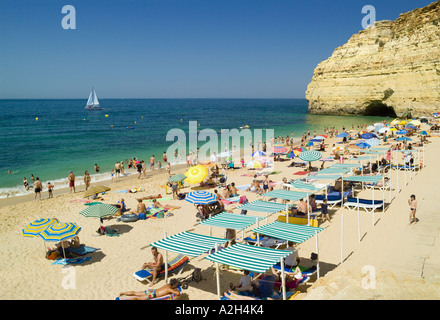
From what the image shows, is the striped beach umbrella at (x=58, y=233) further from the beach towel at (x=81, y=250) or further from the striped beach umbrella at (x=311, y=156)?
the striped beach umbrella at (x=311, y=156)

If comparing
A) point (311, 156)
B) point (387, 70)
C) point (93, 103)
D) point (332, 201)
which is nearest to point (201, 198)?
point (332, 201)

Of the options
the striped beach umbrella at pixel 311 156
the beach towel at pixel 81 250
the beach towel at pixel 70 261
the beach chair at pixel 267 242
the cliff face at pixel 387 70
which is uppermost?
the cliff face at pixel 387 70

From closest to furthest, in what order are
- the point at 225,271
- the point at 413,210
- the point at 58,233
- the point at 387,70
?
1. the point at 225,271
2. the point at 58,233
3. the point at 413,210
4. the point at 387,70

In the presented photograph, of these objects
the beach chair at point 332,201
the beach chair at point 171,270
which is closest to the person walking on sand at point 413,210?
the beach chair at point 332,201

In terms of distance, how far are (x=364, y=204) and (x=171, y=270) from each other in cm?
831

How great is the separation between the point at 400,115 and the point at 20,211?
55619 millimetres

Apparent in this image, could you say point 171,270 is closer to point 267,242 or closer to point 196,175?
point 267,242

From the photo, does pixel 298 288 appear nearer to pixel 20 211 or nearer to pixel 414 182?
pixel 414 182

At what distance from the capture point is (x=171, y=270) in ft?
28.9

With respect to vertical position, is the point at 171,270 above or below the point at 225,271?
above

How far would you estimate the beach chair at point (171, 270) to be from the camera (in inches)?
336

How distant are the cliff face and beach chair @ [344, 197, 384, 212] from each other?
1690 inches

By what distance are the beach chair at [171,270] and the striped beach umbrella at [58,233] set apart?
2480mm
